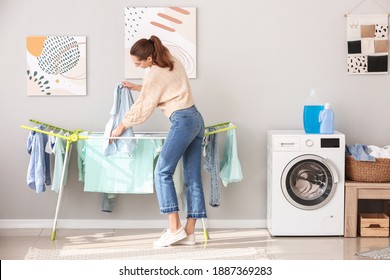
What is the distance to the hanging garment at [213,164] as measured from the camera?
5.93m

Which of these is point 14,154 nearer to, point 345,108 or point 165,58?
point 165,58

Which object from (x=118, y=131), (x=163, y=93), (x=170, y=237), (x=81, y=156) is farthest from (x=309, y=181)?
(x=81, y=156)

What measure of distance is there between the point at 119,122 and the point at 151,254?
35.9 inches

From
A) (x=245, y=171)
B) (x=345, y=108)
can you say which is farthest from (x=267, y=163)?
(x=345, y=108)

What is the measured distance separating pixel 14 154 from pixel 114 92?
3.02ft

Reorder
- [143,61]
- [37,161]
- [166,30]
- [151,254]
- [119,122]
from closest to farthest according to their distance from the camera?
1. [151,254]
2. [143,61]
3. [119,122]
4. [37,161]
5. [166,30]

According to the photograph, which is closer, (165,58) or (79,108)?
(165,58)

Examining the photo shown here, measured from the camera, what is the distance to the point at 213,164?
5.93 meters

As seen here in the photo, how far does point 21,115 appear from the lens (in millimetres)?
6184

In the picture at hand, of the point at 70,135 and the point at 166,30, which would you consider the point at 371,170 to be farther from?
the point at 70,135

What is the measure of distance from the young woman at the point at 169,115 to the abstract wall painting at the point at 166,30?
56 cm

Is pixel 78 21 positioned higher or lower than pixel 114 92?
higher
